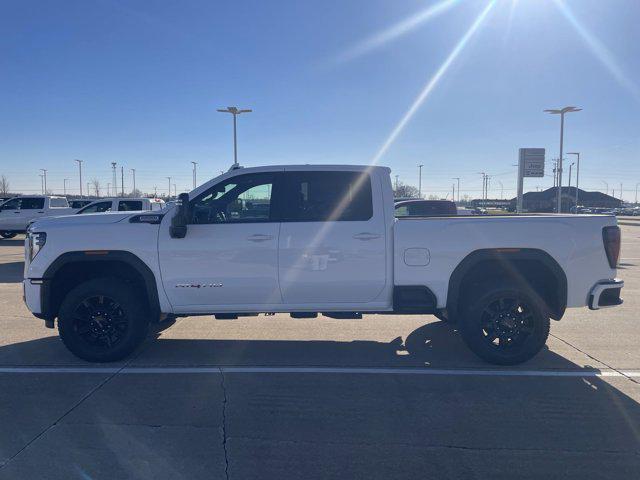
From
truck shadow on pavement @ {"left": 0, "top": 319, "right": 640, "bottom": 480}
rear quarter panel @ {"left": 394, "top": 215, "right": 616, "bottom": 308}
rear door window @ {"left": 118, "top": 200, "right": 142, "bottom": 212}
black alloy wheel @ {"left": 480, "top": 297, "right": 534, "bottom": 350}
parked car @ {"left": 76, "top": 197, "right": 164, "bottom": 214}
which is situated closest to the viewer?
truck shadow on pavement @ {"left": 0, "top": 319, "right": 640, "bottom": 480}

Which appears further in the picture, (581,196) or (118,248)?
(581,196)

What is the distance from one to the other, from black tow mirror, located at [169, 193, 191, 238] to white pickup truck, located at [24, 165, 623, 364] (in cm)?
2

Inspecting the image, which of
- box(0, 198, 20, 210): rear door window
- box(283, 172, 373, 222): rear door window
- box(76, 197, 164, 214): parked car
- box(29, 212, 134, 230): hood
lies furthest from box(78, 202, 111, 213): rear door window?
box(283, 172, 373, 222): rear door window

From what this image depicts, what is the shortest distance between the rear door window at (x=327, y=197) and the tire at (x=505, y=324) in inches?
60.1

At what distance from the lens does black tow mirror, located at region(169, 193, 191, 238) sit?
515 centimetres

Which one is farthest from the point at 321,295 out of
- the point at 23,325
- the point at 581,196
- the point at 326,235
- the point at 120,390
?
the point at 581,196

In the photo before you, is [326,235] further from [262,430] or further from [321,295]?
[262,430]

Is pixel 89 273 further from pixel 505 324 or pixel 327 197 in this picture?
pixel 505 324

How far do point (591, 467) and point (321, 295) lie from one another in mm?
2847

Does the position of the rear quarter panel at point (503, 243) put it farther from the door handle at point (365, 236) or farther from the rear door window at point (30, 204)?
the rear door window at point (30, 204)

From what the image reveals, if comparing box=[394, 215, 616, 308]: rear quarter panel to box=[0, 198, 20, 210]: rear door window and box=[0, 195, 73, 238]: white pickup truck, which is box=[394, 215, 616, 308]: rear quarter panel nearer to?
box=[0, 195, 73, 238]: white pickup truck

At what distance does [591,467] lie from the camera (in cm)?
340

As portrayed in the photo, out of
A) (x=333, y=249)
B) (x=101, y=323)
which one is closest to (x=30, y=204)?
(x=101, y=323)

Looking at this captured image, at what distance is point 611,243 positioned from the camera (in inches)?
209
